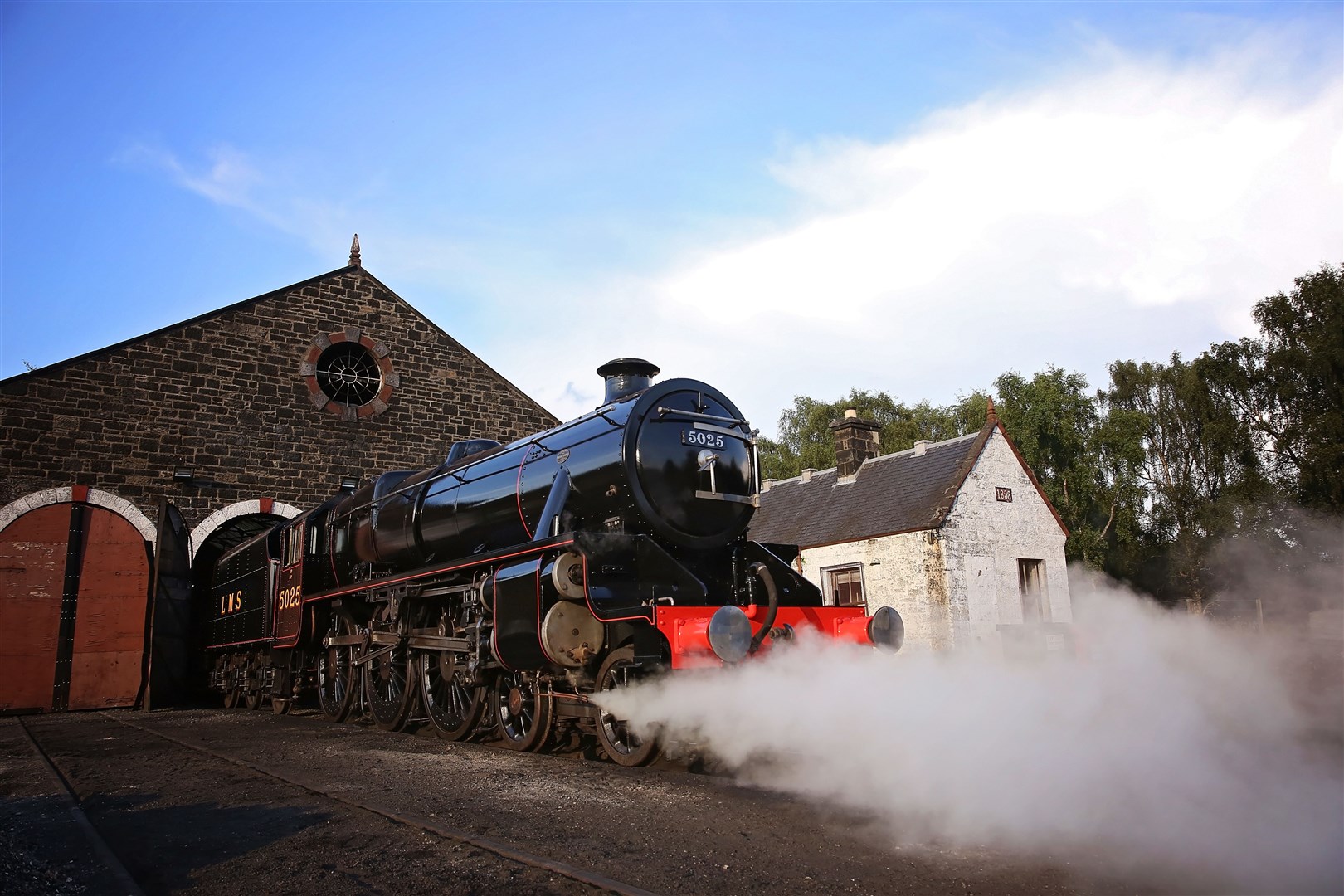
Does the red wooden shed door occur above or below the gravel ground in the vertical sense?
above

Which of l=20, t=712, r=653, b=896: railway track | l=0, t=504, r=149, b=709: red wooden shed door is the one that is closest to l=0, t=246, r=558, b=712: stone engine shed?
l=0, t=504, r=149, b=709: red wooden shed door

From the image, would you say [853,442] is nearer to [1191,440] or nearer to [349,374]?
[349,374]

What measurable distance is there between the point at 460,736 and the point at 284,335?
11837mm

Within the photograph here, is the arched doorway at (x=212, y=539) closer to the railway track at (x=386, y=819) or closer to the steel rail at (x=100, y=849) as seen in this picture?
the railway track at (x=386, y=819)

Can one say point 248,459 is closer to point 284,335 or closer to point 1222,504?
point 284,335

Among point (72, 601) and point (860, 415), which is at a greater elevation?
point (860, 415)

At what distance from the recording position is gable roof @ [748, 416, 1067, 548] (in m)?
16.7

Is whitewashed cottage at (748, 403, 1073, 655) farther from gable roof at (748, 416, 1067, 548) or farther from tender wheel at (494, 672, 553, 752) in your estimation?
tender wheel at (494, 672, 553, 752)

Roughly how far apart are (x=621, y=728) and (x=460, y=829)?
2.38m

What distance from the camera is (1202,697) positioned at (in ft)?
18.8

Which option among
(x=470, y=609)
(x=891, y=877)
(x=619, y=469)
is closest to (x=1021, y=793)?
(x=891, y=877)

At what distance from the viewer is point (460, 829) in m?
4.32

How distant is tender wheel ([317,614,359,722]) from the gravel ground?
338 cm

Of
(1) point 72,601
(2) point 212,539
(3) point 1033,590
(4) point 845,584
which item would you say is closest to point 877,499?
(4) point 845,584
